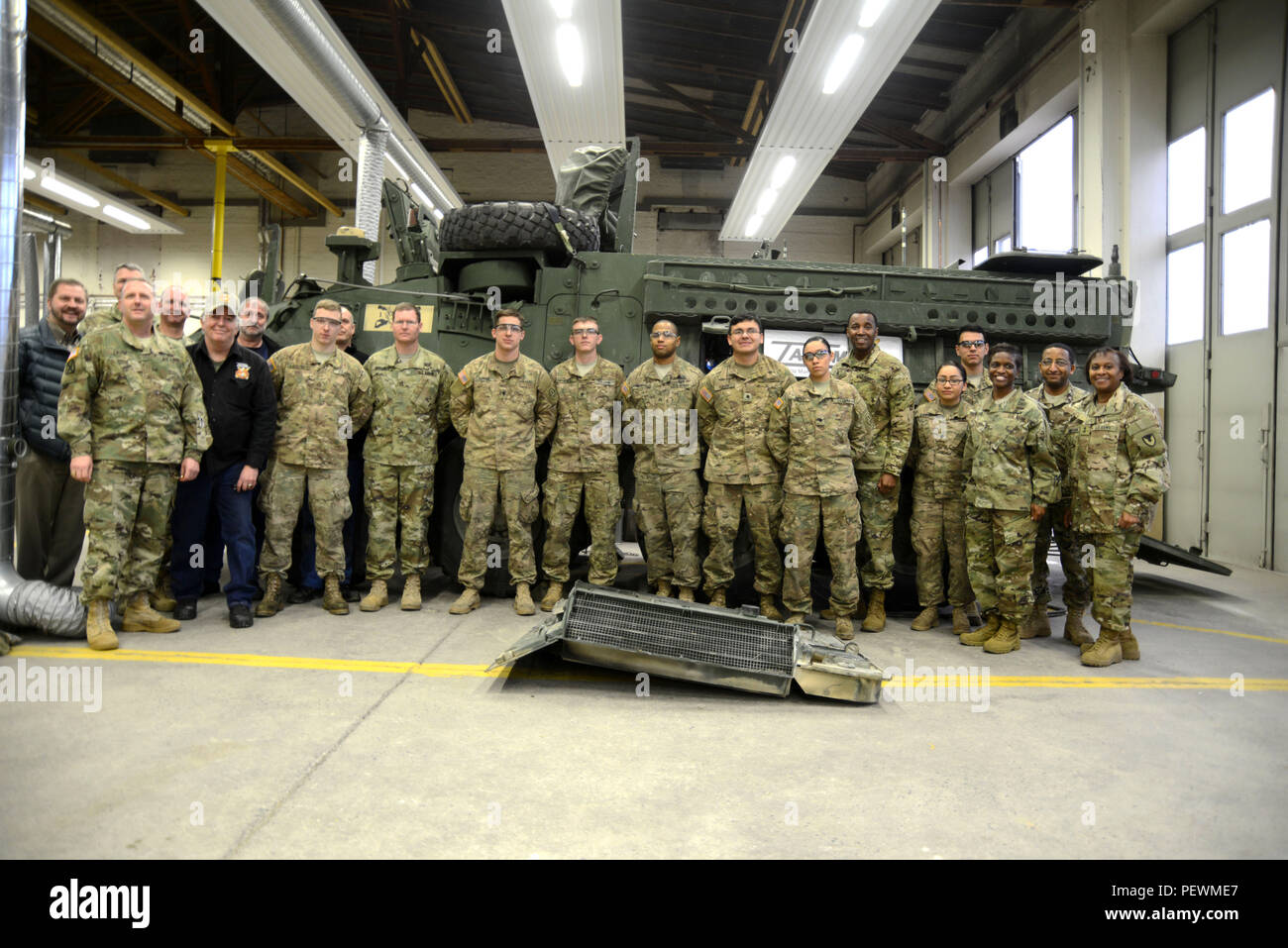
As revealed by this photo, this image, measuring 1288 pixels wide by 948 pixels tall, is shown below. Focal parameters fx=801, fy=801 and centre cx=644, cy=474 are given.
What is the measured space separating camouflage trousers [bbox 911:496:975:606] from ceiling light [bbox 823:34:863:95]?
5.20 m

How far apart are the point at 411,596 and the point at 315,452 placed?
1.09 m

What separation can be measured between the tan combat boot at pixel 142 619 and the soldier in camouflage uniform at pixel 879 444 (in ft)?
13.6

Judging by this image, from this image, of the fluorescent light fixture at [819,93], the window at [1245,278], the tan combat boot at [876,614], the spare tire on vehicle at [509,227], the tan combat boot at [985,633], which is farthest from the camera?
the window at [1245,278]

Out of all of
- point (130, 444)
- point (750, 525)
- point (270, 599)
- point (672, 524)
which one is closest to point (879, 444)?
point (750, 525)

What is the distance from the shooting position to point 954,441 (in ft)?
16.4

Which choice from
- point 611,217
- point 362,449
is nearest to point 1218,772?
point 362,449

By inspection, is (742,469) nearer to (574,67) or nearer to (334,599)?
(334,599)

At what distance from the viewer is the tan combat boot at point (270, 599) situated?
4.96m

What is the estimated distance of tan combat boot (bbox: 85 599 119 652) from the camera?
412 cm

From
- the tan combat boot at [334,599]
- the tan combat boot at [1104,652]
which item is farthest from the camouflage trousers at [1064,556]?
the tan combat boot at [334,599]

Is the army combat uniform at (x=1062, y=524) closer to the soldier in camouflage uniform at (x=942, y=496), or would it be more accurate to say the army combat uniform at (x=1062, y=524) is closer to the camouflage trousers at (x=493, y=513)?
the soldier in camouflage uniform at (x=942, y=496)

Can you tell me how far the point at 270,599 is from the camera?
500 cm
